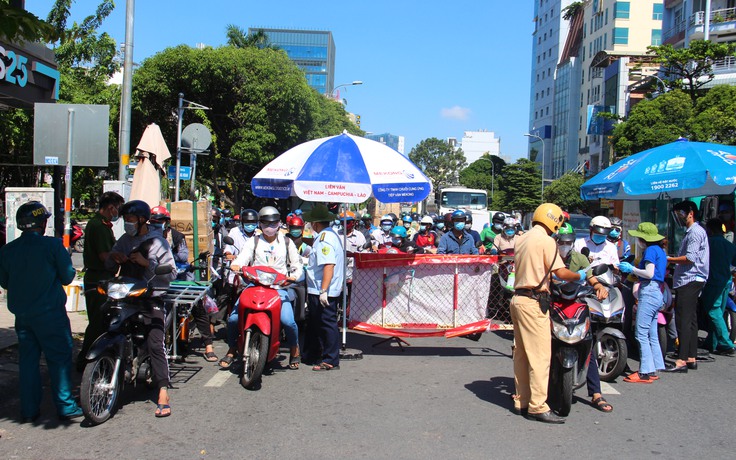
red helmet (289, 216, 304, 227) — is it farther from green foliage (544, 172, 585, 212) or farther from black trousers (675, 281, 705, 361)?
green foliage (544, 172, 585, 212)

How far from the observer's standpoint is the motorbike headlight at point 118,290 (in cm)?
557

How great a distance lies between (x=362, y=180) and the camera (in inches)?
301

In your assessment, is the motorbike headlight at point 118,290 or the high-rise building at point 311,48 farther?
the high-rise building at point 311,48

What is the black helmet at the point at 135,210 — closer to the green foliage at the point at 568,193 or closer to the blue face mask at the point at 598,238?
the blue face mask at the point at 598,238

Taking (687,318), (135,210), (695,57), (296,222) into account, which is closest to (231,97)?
(695,57)

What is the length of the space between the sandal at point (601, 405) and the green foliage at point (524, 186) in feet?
170

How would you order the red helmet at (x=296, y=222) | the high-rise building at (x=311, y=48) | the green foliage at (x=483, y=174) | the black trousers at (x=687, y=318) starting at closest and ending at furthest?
1. the black trousers at (x=687, y=318)
2. the red helmet at (x=296, y=222)
3. the green foliage at (x=483, y=174)
4. the high-rise building at (x=311, y=48)

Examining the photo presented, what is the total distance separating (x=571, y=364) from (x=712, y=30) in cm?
4082

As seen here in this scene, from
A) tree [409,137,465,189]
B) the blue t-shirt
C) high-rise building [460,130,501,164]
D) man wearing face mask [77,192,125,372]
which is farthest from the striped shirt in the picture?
high-rise building [460,130,501,164]

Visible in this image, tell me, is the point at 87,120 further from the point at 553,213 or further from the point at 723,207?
the point at 723,207

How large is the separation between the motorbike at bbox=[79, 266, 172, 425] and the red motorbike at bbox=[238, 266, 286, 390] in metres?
1.01

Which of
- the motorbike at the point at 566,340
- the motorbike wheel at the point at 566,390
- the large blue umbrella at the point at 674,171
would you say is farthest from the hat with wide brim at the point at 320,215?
the large blue umbrella at the point at 674,171

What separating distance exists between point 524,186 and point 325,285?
171 feet

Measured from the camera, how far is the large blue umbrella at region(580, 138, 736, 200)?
28.5 ft
